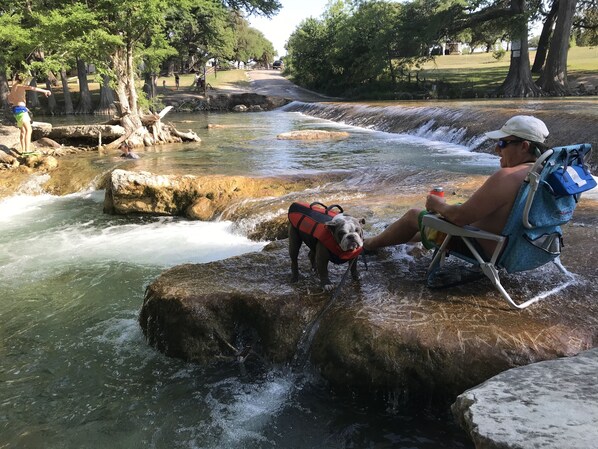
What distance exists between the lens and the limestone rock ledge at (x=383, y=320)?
348cm

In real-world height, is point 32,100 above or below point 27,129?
above

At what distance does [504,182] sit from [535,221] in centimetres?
38

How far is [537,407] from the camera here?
2.53m

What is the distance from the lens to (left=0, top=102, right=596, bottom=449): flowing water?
11.7 ft

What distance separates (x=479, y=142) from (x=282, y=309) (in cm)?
1192

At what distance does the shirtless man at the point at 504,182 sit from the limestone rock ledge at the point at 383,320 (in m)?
0.67

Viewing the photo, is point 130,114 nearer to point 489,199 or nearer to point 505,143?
point 505,143

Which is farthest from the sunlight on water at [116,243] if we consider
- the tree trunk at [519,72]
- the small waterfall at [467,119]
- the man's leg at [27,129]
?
the tree trunk at [519,72]

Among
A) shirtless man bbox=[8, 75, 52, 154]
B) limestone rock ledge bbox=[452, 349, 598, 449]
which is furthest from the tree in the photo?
limestone rock ledge bbox=[452, 349, 598, 449]

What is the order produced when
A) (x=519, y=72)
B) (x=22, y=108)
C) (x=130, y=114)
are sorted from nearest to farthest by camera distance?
(x=22, y=108) < (x=130, y=114) < (x=519, y=72)

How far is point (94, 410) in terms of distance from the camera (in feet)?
13.0

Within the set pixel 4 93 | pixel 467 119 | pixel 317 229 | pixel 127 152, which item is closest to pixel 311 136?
pixel 467 119

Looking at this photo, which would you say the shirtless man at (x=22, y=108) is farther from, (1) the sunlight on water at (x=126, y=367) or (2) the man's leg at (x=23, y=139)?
(1) the sunlight on water at (x=126, y=367)

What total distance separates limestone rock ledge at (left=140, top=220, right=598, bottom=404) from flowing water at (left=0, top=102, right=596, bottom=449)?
0.21 m
